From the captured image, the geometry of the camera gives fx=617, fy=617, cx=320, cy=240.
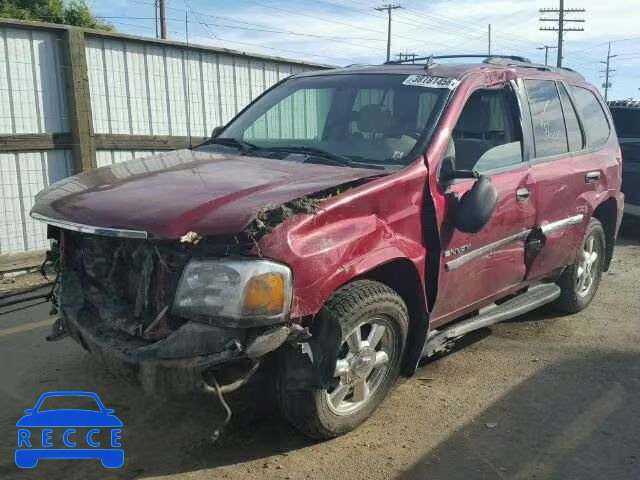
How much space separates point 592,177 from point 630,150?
436 cm

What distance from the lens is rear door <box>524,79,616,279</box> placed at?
4.50 metres

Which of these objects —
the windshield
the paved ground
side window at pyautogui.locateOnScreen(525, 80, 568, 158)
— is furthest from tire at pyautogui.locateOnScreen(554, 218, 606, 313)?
the windshield

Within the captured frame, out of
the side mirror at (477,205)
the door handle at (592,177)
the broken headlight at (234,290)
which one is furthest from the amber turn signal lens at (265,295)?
the door handle at (592,177)

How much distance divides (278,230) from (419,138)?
4.39 ft

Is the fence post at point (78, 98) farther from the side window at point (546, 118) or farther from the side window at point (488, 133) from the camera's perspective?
the side window at point (546, 118)

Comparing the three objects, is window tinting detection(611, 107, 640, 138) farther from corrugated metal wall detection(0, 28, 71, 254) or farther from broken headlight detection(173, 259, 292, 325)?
broken headlight detection(173, 259, 292, 325)

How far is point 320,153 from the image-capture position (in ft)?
12.5

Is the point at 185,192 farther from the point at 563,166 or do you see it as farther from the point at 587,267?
the point at 587,267

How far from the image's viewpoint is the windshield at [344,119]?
12.3 ft

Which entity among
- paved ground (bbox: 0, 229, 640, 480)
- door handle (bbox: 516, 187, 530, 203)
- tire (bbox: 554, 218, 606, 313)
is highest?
door handle (bbox: 516, 187, 530, 203)

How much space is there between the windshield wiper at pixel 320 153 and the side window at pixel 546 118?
1634 millimetres

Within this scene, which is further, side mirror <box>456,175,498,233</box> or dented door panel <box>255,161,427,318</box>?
side mirror <box>456,175,498,233</box>

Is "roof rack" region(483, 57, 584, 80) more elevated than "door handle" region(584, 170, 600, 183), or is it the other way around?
"roof rack" region(483, 57, 584, 80)

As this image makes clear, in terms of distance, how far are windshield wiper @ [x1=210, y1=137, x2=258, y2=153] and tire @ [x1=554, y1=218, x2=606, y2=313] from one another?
9.62 feet
